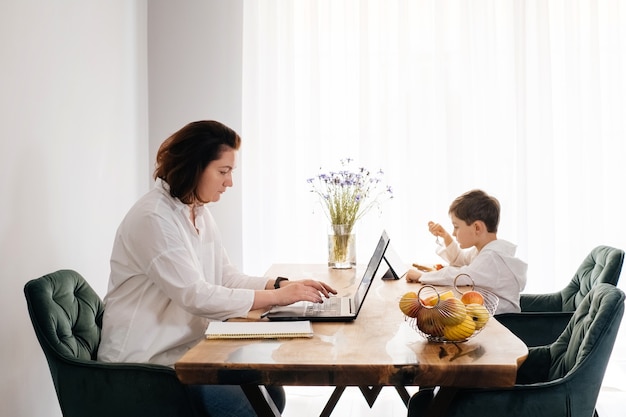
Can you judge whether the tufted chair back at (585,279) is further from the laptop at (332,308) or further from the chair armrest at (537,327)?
the laptop at (332,308)

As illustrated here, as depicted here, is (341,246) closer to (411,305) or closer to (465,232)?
(465,232)

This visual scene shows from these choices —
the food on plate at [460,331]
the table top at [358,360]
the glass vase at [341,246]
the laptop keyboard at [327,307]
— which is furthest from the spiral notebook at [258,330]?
the glass vase at [341,246]

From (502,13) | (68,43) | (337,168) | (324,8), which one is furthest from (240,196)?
(502,13)

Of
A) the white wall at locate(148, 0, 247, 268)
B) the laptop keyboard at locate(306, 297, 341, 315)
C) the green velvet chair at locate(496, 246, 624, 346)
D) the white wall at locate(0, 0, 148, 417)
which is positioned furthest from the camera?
the white wall at locate(148, 0, 247, 268)

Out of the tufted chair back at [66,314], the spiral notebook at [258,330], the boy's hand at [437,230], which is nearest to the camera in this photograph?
the spiral notebook at [258,330]

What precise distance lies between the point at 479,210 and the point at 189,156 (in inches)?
53.1

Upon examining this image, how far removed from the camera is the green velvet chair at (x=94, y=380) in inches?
78.5

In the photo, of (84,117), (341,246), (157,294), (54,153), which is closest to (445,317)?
(157,294)

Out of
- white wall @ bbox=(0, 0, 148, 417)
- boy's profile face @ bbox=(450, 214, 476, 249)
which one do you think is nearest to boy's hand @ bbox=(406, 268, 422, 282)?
boy's profile face @ bbox=(450, 214, 476, 249)

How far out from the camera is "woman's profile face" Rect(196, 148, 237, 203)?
2.42 metres

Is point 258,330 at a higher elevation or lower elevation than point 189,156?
lower

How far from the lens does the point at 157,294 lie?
2266 mm

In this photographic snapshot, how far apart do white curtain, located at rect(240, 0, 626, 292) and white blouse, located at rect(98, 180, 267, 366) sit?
2.22 m

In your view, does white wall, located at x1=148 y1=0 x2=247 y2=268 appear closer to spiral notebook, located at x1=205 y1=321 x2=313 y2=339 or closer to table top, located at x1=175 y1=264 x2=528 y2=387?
spiral notebook, located at x1=205 y1=321 x2=313 y2=339
